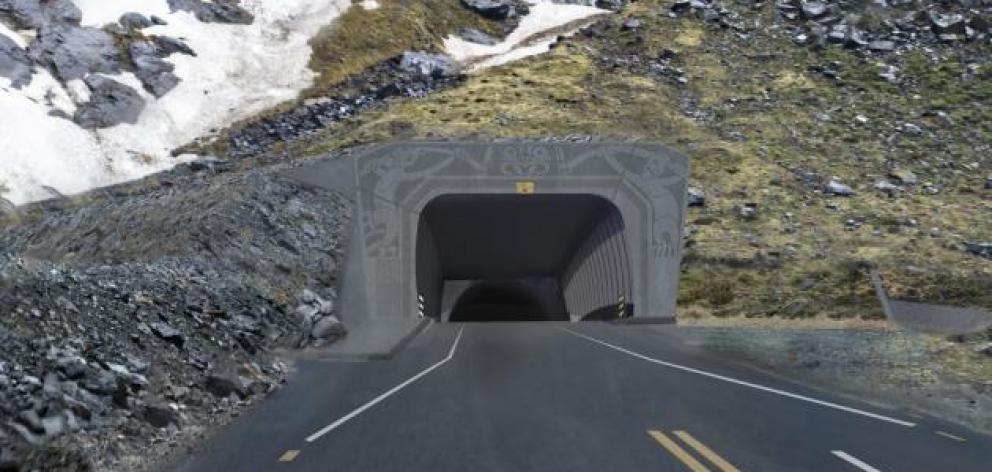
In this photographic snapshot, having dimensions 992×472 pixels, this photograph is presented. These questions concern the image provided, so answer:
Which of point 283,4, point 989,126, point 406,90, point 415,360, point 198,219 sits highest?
point 283,4

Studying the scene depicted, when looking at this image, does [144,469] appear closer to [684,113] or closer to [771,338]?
[771,338]

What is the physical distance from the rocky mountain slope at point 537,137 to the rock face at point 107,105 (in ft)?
16.0

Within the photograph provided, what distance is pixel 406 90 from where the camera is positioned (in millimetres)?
59156

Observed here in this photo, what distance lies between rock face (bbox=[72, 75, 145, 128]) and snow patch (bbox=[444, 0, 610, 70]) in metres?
27.1

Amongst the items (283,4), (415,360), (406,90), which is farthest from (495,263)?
(283,4)

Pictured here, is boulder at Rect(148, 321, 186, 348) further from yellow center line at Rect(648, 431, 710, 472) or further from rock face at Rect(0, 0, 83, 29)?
rock face at Rect(0, 0, 83, 29)

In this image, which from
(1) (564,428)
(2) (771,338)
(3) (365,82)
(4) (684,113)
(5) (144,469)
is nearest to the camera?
(5) (144,469)

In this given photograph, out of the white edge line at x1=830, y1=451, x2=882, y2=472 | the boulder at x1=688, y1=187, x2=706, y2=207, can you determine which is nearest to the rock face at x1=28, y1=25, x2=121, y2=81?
the boulder at x1=688, y1=187, x2=706, y2=207

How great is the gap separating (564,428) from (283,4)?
207 ft

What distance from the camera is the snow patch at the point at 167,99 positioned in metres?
42.1

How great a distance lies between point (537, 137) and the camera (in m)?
49.2

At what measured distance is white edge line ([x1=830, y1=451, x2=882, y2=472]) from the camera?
874cm

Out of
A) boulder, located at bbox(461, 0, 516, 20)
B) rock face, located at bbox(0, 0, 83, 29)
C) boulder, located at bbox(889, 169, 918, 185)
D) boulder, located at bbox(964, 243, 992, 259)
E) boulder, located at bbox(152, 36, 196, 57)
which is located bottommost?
boulder, located at bbox(964, 243, 992, 259)

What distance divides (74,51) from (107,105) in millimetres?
5878
